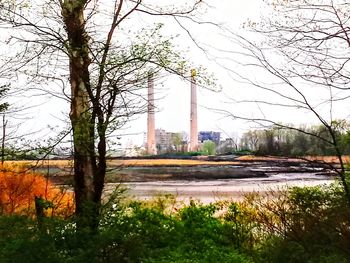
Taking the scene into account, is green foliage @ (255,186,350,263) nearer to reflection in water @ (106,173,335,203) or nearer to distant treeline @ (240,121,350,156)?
distant treeline @ (240,121,350,156)

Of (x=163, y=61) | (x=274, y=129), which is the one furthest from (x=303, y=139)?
(x=163, y=61)

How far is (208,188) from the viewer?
6.68 m

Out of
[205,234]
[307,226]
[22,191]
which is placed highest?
[22,191]

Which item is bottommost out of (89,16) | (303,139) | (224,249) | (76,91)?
(224,249)

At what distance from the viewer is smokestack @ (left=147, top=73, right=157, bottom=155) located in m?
4.80

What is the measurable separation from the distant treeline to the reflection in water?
3.59ft

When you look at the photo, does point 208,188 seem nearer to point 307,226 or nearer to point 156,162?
point 156,162

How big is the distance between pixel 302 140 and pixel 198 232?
2.07m

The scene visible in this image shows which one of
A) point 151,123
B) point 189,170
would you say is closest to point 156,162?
point 189,170

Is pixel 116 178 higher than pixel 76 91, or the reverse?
pixel 76 91

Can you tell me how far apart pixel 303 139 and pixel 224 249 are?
1.81 meters

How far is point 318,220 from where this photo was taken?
12.3 feet

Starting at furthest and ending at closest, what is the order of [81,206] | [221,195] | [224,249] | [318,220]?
[221,195], [224,249], [81,206], [318,220]

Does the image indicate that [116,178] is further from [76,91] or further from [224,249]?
[224,249]
